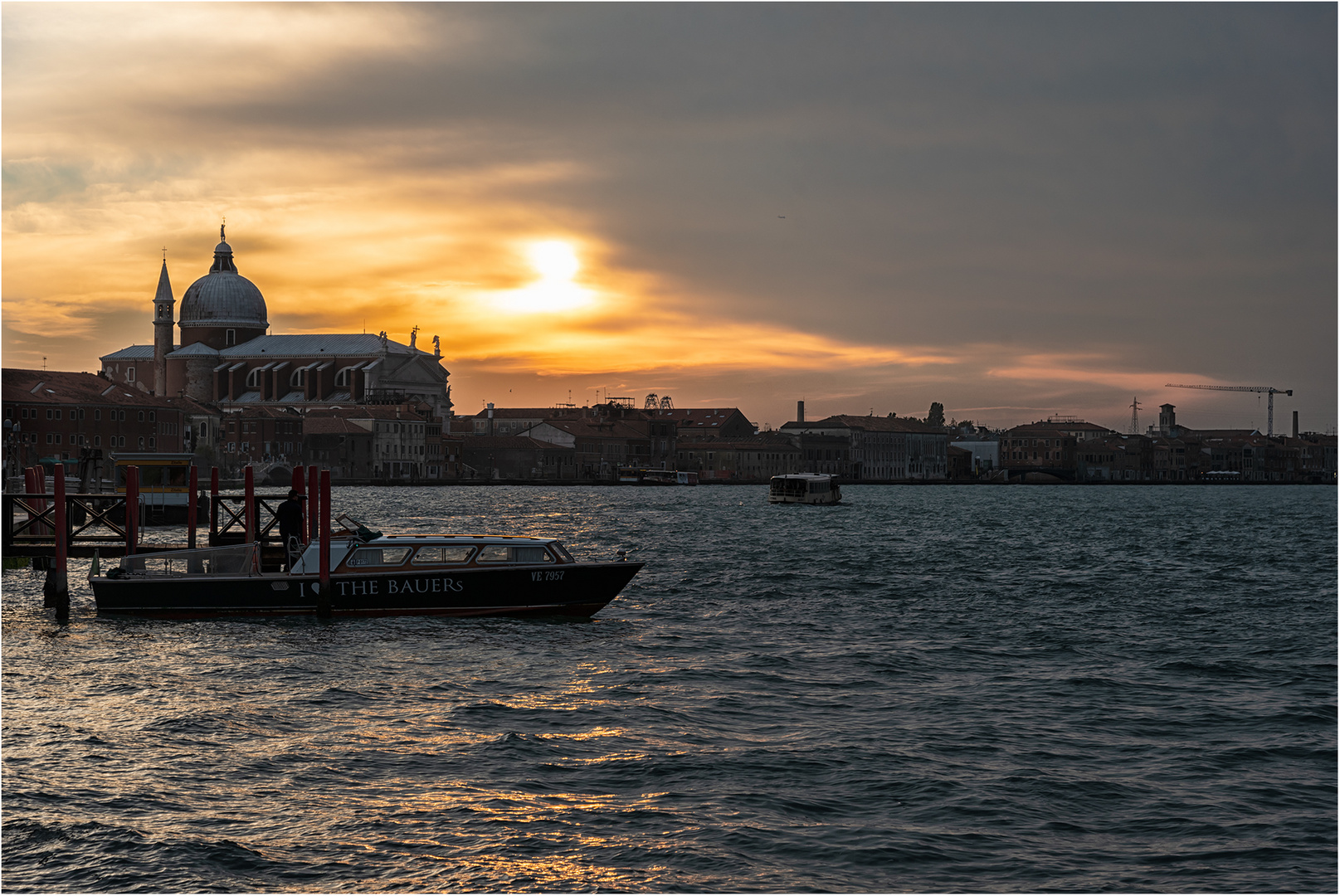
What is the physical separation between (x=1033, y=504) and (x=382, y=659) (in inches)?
4250

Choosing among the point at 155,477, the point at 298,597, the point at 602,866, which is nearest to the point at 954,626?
the point at 298,597

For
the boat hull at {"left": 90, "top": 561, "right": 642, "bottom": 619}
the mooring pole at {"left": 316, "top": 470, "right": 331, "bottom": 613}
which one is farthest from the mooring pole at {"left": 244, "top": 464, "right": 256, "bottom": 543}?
the mooring pole at {"left": 316, "top": 470, "right": 331, "bottom": 613}

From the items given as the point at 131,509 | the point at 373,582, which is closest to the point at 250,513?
the point at 131,509

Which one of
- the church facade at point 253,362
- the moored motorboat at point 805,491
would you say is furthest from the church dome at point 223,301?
the moored motorboat at point 805,491

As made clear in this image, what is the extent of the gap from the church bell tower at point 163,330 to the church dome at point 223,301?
1891mm

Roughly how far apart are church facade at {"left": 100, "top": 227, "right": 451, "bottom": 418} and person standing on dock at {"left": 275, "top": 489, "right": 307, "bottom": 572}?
137 m

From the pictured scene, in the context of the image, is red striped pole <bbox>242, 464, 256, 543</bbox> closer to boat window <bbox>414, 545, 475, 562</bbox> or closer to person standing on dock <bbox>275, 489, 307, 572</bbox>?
person standing on dock <bbox>275, 489, 307, 572</bbox>

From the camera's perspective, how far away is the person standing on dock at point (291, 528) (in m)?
27.6

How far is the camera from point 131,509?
29609 millimetres

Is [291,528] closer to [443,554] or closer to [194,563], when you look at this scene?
[194,563]

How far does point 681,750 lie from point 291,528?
16.0 metres

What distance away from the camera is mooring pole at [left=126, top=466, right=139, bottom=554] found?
28.8 metres

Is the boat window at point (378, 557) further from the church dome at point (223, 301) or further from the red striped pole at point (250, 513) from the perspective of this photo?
the church dome at point (223, 301)

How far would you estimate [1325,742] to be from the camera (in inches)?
659
